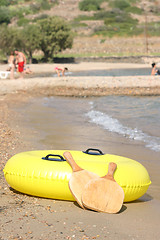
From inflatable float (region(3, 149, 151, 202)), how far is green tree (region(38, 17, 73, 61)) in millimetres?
41211

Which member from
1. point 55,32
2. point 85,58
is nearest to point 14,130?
point 55,32

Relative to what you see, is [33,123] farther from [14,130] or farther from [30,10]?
[30,10]

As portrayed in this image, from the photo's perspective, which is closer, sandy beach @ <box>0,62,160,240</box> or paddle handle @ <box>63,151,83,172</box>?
sandy beach @ <box>0,62,160,240</box>

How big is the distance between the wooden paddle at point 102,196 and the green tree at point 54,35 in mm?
41770

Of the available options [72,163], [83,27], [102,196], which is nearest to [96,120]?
[72,163]

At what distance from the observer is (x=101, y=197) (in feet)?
15.8

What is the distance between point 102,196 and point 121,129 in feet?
19.6

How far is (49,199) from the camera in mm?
5273

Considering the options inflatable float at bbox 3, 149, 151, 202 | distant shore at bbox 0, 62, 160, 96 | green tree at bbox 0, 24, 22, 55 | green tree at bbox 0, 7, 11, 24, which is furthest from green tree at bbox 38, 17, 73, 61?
inflatable float at bbox 3, 149, 151, 202

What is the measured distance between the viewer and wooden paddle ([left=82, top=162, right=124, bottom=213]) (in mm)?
4805

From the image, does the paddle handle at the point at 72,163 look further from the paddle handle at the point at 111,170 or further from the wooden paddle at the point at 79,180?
the paddle handle at the point at 111,170

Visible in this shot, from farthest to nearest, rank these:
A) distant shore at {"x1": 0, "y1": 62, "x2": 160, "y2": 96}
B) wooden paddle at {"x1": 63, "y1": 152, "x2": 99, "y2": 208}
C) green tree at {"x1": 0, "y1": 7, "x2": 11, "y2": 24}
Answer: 1. green tree at {"x1": 0, "y1": 7, "x2": 11, "y2": 24}
2. distant shore at {"x1": 0, "y1": 62, "x2": 160, "y2": 96}
3. wooden paddle at {"x1": 63, "y1": 152, "x2": 99, "y2": 208}

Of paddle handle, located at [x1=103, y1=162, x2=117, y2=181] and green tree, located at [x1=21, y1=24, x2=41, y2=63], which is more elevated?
green tree, located at [x1=21, y1=24, x2=41, y2=63]

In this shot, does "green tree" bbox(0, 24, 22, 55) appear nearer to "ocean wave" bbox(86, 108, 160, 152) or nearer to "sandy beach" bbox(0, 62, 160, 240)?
"ocean wave" bbox(86, 108, 160, 152)
